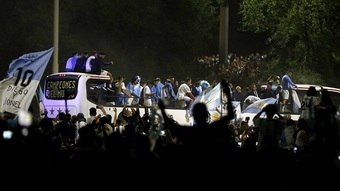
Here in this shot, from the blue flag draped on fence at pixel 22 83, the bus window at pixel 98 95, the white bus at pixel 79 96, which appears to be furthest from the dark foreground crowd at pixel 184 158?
the bus window at pixel 98 95

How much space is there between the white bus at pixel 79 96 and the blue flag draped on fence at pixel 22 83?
338 inches

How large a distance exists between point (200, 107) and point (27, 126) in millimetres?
2638

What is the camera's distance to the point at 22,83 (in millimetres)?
15812

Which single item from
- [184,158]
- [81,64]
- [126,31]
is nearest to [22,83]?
[184,158]

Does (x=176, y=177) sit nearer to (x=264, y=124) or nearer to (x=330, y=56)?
→ (x=264, y=124)

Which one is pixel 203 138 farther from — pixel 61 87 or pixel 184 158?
pixel 61 87

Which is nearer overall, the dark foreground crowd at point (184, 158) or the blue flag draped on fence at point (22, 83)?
the dark foreground crowd at point (184, 158)

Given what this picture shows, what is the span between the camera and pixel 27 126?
10.4 metres

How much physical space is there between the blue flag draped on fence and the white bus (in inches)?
338

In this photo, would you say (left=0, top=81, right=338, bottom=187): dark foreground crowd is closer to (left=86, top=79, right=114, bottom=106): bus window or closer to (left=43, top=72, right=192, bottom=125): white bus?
(left=43, top=72, right=192, bottom=125): white bus

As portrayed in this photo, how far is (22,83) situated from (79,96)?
9362mm

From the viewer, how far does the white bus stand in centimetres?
2506

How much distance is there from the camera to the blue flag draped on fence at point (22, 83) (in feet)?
50.8

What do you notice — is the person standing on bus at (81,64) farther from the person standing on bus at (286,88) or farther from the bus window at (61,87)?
the person standing on bus at (286,88)
